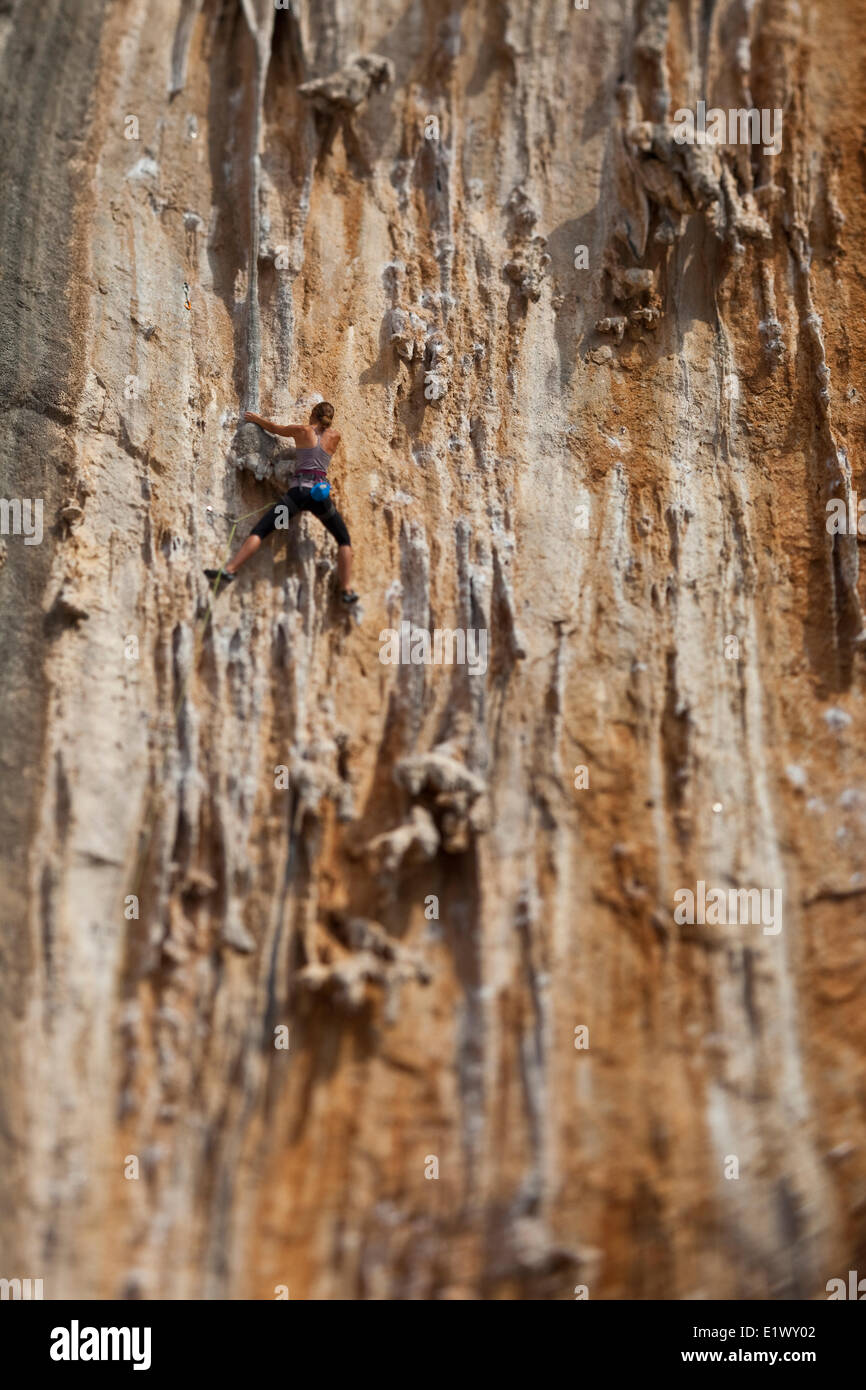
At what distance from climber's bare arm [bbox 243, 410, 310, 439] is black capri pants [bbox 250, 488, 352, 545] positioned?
1.61ft

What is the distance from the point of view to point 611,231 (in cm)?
931

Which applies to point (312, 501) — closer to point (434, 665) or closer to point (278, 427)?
point (278, 427)

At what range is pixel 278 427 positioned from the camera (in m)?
8.42

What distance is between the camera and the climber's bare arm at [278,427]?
829cm

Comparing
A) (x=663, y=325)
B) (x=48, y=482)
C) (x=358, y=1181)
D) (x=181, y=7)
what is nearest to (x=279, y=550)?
(x=48, y=482)

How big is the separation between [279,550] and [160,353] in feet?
6.45

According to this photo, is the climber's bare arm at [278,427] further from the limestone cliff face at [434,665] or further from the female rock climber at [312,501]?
the limestone cliff face at [434,665]

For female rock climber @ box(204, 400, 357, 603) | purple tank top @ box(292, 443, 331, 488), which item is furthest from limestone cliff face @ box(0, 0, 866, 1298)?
purple tank top @ box(292, 443, 331, 488)

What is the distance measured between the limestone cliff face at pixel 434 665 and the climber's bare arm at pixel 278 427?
236 mm

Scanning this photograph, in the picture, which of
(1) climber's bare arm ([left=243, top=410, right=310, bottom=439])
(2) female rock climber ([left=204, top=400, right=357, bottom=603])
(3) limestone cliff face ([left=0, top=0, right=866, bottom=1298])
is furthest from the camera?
(1) climber's bare arm ([left=243, top=410, right=310, bottom=439])

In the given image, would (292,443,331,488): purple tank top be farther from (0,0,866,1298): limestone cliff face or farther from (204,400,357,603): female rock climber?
(0,0,866,1298): limestone cliff face

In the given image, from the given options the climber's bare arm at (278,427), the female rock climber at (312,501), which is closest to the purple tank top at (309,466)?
the female rock climber at (312,501)

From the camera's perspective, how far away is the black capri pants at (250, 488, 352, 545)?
8.09 m

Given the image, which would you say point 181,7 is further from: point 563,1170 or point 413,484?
point 563,1170
